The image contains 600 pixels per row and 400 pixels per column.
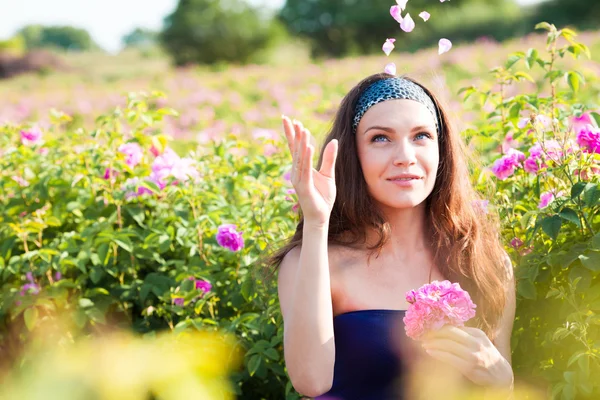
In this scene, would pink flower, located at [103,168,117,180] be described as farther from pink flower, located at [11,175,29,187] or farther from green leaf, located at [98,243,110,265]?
pink flower, located at [11,175,29,187]

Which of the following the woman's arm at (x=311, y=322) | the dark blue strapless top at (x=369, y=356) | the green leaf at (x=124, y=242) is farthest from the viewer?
the green leaf at (x=124, y=242)

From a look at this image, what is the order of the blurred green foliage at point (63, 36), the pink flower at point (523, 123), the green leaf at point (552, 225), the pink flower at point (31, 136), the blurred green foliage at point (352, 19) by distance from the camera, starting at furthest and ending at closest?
the blurred green foliage at point (63, 36), the blurred green foliage at point (352, 19), the pink flower at point (31, 136), the pink flower at point (523, 123), the green leaf at point (552, 225)

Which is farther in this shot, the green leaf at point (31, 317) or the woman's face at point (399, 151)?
the green leaf at point (31, 317)

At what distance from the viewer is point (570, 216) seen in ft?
5.86

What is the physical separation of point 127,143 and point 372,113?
1.35 m

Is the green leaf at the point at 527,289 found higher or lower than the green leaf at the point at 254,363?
higher

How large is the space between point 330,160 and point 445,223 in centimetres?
53

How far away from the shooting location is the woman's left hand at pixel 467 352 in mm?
1354

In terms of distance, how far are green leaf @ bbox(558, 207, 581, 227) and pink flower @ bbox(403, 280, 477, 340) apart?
58 cm

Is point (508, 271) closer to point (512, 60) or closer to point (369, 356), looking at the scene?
point (369, 356)

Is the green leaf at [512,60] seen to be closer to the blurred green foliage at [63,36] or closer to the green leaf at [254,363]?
the green leaf at [254,363]

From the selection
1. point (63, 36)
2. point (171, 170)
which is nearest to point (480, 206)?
point (171, 170)

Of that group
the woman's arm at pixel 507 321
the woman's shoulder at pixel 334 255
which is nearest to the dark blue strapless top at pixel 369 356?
the woman's shoulder at pixel 334 255

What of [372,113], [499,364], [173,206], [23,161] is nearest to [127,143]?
[173,206]
